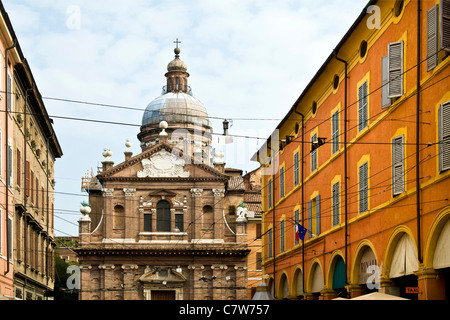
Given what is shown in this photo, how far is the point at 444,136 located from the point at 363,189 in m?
6.60

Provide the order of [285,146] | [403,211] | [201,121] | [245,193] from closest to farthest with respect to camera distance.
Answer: [403,211], [285,146], [245,193], [201,121]

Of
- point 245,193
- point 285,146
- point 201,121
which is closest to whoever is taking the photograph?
point 285,146

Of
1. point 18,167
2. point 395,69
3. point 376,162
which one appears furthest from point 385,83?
point 18,167

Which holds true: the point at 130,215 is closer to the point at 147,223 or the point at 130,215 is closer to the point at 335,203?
the point at 147,223

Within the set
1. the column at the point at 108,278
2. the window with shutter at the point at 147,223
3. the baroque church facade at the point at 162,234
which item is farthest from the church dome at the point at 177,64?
the column at the point at 108,278

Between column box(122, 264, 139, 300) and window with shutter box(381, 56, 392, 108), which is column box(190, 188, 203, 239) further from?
window with shutter box(381, 56, 392, 108)

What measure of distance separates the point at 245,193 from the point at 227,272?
40.4 feet

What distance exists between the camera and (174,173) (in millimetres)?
61250

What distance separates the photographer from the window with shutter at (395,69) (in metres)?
20.2

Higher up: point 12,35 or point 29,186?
point 12,35

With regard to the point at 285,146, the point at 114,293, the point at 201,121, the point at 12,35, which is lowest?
the point at 114,293

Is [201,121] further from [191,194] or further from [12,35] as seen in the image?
[12,35]

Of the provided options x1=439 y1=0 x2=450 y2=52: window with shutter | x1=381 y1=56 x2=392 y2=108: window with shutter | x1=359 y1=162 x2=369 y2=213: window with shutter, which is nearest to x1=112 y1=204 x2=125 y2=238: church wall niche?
x1=359 y1=162 x2=369 y2=213: window with shutter

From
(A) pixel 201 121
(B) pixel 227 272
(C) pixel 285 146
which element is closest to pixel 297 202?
(C) pixel 285 146
